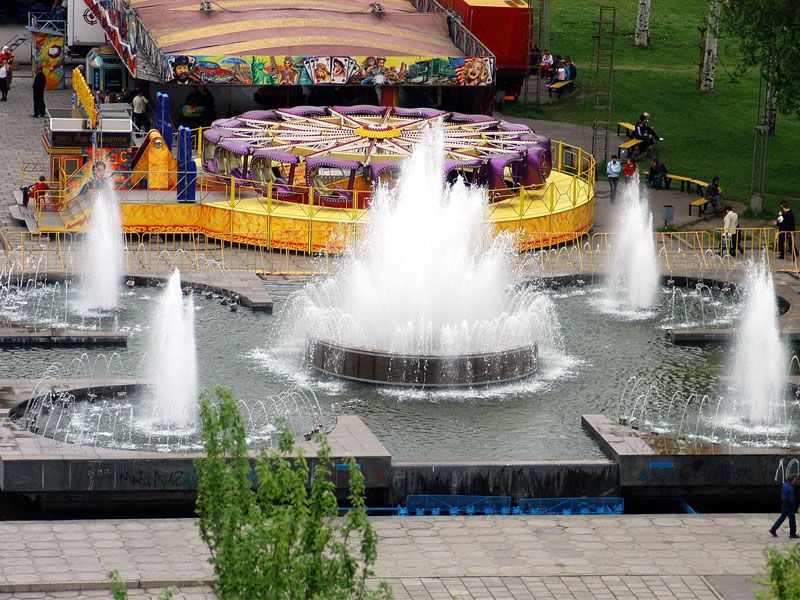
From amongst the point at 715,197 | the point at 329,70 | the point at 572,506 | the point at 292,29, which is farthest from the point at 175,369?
the point at 292,29

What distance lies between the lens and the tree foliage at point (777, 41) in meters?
44.0

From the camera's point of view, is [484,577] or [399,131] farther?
[399,131]

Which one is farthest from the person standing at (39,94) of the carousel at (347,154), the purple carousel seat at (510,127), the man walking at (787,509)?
the man walking at (787,509)

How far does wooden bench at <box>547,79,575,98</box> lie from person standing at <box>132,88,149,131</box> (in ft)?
48.5

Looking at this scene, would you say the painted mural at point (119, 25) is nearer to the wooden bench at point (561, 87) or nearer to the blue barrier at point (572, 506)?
the wooden bench at point (561, 87)

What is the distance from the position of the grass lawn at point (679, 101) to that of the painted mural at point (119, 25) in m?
12.4

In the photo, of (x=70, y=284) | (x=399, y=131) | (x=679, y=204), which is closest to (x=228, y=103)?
(x=399, y=131)

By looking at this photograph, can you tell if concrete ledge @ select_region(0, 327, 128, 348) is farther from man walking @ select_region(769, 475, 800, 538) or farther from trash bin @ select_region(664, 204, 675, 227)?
Answer: trash bin @ select_region(664, 204, 675, 227)

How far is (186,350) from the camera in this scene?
29.0 meters

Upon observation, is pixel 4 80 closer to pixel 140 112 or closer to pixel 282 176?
pixel 140 112

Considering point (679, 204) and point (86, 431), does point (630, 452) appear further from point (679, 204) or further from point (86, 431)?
point (679, 204)

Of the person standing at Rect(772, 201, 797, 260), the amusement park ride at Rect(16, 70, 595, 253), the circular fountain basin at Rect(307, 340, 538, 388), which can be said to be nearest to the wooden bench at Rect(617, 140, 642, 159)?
the amusement park ride at Rect(16, 70, 595, 253)

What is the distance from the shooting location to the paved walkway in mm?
22453

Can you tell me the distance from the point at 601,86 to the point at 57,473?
3955 cm
